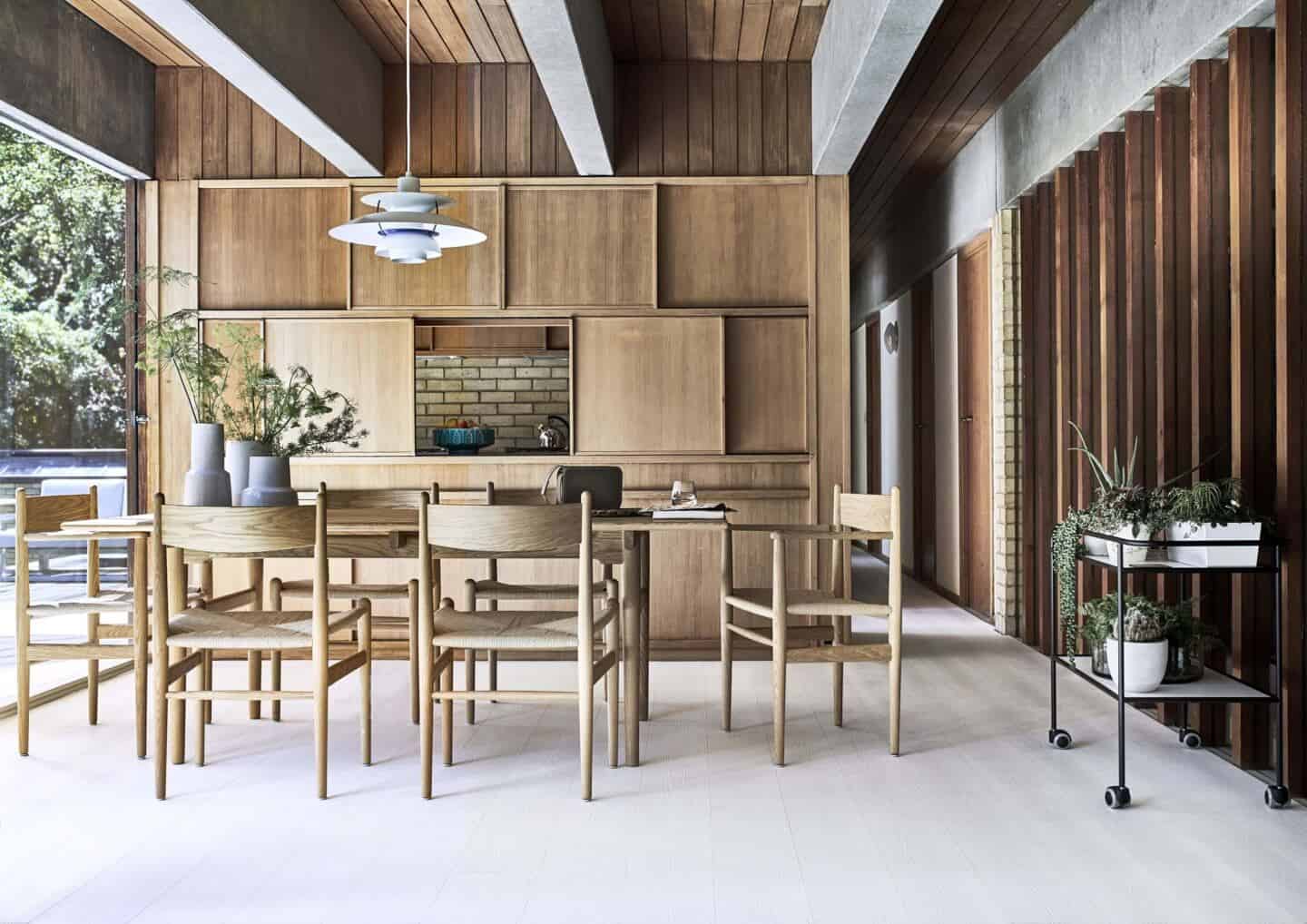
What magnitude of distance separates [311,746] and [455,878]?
1.34m

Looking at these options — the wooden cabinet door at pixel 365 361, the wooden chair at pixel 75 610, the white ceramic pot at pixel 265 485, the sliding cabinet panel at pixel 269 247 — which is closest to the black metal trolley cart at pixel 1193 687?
the white ceramic pot at pixel 265 485

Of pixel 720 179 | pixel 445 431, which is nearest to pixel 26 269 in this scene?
pixel 445 431

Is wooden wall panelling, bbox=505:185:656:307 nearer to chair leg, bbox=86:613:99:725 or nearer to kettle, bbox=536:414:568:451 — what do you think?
kettle, bbox=536:414:568:451

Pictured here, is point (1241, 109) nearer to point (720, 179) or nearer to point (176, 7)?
point (720, 179)

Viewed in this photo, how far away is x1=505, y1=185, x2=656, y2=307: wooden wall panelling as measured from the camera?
532 cm

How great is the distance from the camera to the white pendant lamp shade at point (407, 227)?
131 inches

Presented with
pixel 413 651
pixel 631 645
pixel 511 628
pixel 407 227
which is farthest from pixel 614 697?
pixel 407 227

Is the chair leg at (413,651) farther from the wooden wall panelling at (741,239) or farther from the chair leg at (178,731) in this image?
the wooden wall panelling at (741,239)

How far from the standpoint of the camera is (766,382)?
5.35 meters

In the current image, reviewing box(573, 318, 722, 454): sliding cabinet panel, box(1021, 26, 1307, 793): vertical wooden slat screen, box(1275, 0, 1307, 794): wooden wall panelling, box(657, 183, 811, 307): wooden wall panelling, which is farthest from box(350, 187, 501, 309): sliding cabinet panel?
box(1275, 0, 1307, 794): wooden wall panelling

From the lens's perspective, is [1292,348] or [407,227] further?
[407,227]

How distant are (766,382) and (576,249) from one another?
1161 millimetres

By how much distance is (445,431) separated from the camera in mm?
5352

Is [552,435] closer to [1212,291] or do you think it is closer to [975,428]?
[975,428]
